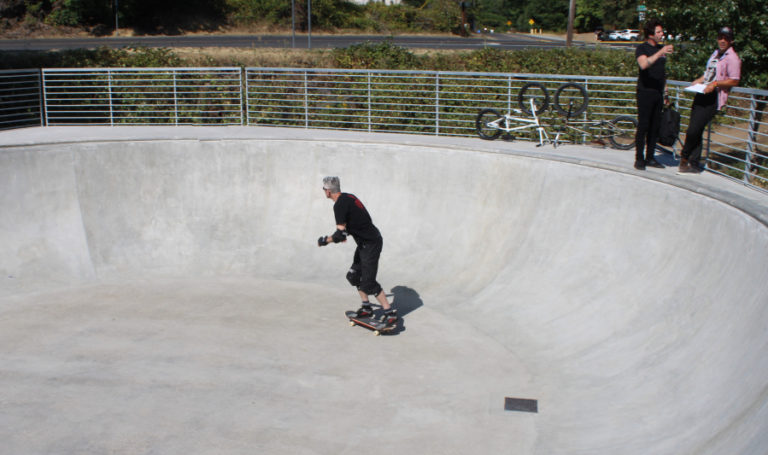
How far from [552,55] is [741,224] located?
19833 mm

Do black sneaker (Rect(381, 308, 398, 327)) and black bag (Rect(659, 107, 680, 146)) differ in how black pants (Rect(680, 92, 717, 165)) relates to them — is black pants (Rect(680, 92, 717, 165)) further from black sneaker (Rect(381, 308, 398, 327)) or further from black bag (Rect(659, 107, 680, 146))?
black sneaker (Rect(381, 308, 398, 327))

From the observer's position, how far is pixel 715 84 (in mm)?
8594

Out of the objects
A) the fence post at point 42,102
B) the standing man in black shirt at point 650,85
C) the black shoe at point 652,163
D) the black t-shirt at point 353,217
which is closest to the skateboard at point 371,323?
the black t-shirt at point 353,217

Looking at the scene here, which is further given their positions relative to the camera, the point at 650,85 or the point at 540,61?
the point at 540,61

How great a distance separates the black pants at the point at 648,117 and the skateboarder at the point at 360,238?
13.2 ft

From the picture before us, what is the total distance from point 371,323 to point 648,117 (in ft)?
15.6

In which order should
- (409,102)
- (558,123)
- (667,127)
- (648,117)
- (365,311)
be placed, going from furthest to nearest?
(409,102)
(558,123)
(667,127)
(648,117)
(365,311)

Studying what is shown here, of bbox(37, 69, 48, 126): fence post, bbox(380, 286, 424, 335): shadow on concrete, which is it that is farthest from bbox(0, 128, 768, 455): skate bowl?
bbox(37, 69, 48, 126): fence post

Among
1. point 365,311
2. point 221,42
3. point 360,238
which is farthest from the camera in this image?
point 221,42

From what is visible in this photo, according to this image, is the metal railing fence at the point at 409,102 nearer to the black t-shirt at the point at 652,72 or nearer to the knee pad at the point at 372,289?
the black t-shirt at the point at 652,72

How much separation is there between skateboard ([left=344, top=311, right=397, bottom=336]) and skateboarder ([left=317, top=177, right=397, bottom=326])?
0.06 metres

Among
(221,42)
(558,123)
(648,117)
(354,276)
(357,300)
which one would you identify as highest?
(221,42)

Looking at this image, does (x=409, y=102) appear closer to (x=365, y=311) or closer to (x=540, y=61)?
(x=365, y=311)

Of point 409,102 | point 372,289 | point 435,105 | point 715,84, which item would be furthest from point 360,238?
point 409,102
